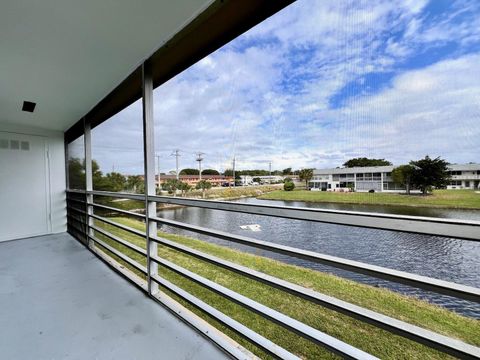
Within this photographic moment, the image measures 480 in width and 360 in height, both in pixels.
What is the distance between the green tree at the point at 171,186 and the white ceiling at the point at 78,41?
1.05 metres

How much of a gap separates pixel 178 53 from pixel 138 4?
0.51 metres

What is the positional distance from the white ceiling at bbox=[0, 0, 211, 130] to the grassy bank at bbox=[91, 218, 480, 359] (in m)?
1.54

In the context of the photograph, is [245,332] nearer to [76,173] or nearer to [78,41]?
[78,41]

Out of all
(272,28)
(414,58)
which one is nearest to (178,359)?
(414,58)

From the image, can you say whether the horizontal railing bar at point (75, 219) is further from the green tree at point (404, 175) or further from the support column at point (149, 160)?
the green tree at point (404, 175)

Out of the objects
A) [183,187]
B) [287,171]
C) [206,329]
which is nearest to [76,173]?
[183,187]

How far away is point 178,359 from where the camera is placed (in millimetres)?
1337

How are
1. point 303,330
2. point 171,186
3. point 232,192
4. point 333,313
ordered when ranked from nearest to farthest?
1. point 303,330
2. point 232,192
3. point 333,313
4. point 171,186

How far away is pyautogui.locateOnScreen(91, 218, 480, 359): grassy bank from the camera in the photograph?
92cm

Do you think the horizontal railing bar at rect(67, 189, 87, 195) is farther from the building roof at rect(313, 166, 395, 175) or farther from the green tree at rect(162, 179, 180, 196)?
the building roof at rect(313, 166, 395, 175)

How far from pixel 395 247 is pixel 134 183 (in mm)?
2211

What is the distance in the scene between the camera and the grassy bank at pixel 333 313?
92cm

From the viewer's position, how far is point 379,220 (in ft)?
2.75

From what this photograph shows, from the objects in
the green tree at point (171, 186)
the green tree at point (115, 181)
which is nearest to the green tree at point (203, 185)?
the green tree at point (171, 186)
